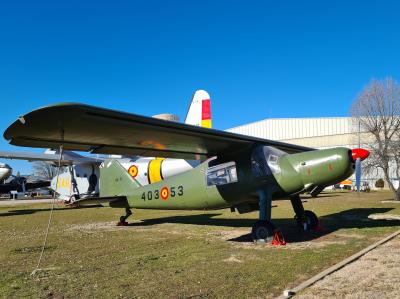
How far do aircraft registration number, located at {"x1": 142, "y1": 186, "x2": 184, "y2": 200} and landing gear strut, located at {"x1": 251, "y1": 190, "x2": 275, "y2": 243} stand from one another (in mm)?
3323

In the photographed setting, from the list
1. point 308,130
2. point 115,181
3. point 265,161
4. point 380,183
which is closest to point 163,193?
point 115,181

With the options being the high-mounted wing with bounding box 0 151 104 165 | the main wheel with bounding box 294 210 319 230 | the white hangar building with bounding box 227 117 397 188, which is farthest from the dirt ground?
the white hangar building with bounding box 227 117 397 188

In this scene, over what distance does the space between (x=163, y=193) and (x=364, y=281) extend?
8.37m

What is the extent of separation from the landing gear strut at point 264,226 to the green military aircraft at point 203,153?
0.02 m

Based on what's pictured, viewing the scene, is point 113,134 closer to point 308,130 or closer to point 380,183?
point 380,183

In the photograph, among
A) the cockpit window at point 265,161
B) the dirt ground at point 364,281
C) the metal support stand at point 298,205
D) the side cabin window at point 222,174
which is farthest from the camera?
the metal support stand at point 298,205

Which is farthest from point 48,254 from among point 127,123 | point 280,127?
point 280,127

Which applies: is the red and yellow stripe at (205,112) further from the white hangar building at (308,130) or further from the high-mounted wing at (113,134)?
the white hangar building at (308,130)

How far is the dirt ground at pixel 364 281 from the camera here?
4.86 metres

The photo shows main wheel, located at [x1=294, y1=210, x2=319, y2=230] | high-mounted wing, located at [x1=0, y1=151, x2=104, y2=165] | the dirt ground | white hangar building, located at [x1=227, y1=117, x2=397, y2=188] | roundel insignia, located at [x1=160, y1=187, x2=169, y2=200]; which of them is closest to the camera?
the dirt ground

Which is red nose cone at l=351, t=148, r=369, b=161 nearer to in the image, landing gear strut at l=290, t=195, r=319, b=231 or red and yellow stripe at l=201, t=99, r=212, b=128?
landing gear strut at l=290, t=195, r=319, b=231

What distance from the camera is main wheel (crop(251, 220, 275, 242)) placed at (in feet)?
30.5

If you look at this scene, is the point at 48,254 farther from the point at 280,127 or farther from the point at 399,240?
the point at 280,127

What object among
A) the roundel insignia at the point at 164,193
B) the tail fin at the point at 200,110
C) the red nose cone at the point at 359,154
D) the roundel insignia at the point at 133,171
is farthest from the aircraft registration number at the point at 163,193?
the roundel insignia at the point at 133,171
